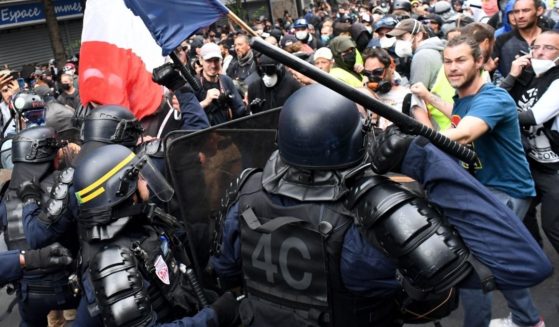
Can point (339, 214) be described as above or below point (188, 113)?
above

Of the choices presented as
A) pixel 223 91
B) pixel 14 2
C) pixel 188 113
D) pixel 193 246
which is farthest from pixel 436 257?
pixel 14 2

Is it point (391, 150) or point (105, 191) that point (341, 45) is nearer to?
point (105, 191)

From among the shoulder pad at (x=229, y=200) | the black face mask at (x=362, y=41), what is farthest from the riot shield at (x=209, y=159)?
the black face mask at (x=362, y=41)

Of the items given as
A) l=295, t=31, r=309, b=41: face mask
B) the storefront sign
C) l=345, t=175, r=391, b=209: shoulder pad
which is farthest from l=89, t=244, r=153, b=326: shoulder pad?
the storefront sign

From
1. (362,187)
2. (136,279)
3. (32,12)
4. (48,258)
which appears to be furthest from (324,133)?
(32,12)

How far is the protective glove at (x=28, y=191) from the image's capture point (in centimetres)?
317

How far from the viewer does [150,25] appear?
145 inches

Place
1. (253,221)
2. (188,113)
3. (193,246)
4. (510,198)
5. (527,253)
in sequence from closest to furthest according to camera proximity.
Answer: (527,253), (253,221), (193,246), (510,198), (188,113)

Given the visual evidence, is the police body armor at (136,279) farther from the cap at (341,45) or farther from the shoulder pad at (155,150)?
the cap at (341,45)

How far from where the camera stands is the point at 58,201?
280 cm

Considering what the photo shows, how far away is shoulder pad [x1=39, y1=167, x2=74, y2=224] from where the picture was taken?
2.80m

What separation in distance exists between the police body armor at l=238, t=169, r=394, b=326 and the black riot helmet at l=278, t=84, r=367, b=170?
154 millimetres

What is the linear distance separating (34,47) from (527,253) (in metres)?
25.3

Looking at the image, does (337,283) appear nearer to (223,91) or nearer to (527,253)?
(527,253)
